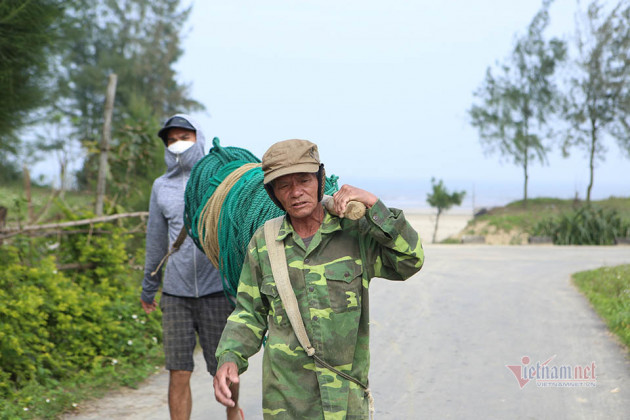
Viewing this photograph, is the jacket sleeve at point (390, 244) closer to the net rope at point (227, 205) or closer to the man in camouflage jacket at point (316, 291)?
the man in camouflage jacket at point (316, 291)

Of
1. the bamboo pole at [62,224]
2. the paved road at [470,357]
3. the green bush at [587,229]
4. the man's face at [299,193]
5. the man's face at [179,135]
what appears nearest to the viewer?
the man's face at [299,193]

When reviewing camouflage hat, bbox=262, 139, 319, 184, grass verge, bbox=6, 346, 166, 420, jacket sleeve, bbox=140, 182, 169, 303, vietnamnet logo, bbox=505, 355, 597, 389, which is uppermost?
camouflage hat, bbox=262, 139, 319, 184

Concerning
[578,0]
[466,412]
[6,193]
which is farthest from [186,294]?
[578,0]

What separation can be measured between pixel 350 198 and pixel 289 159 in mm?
272

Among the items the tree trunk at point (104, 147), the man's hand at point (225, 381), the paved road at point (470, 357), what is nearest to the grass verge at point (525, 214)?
the paved road at point (470, 357)

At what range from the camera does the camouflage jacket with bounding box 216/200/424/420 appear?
2711mm

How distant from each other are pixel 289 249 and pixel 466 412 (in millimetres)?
3027

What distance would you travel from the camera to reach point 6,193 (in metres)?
12.4

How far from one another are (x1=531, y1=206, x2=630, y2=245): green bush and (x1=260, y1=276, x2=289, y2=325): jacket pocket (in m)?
20.4

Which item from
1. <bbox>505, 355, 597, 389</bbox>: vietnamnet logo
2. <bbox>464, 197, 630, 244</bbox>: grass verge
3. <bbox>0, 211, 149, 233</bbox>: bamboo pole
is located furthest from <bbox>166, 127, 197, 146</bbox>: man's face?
A: <bbox>464, 197, 630, 244</bbox>: grass verge

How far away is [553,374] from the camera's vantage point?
247 inches

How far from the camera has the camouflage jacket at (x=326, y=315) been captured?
2711 millimetres

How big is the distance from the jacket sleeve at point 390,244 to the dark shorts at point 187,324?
1.72 m

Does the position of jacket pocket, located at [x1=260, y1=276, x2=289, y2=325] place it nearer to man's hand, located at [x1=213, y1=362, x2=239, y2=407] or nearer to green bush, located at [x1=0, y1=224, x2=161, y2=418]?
man's hand, located at [x1=213, y1=362, x2=239, y2=407]
